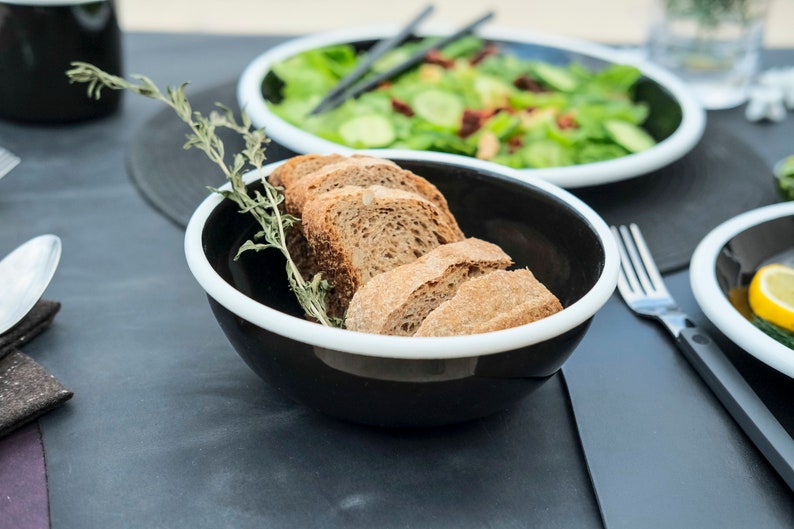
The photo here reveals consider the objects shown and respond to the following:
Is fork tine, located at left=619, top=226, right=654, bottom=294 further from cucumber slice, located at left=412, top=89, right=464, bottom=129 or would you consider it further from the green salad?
cucumber slice, located at left=412, top=89, right=464, bottom=129

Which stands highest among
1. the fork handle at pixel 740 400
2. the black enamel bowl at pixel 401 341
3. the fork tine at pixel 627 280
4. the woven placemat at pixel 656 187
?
the black enamel bowl at pixel 401 341

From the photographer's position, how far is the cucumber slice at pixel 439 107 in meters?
1.78

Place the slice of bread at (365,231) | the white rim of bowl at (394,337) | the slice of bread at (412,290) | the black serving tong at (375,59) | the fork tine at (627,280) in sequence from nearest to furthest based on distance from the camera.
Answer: the white rim of bowl at (394,337) < the slice of bread at (412,290) < the slice of bread at (365,231) < the fork tine at (627,280) < the black serving tong at (375,59)

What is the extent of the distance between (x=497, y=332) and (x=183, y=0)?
523 centimetres

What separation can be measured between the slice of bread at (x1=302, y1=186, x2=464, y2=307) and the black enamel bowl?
0.10 metres

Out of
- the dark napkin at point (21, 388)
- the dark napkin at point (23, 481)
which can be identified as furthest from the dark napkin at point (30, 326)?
the dark napkin at point (23, 481)

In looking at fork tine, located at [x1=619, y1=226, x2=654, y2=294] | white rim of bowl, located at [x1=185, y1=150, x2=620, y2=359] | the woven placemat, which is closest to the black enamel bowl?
white rim of bowl, located at [x1=185, y1=150, x2=620, y2=359]

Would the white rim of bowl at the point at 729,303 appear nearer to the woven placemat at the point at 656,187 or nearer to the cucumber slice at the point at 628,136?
the woven placemat at the point at 656,187

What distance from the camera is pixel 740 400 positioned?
A: 0.99 m

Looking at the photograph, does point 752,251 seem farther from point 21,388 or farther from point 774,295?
point 21,388

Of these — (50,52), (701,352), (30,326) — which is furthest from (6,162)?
(701,352)

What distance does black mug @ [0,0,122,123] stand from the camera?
5.76 feet

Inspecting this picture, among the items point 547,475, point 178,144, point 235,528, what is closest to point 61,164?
point 178,144

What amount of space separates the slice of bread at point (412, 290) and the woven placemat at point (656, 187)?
20.4 inches
